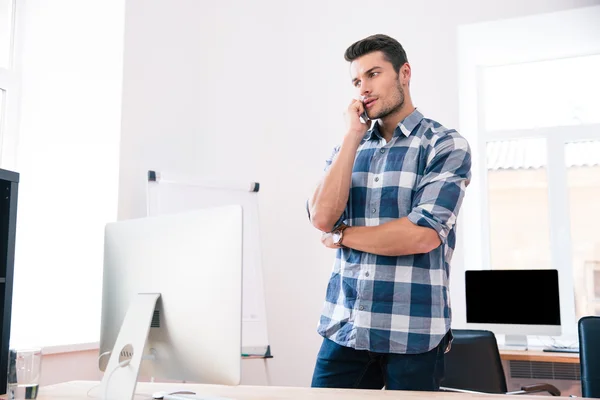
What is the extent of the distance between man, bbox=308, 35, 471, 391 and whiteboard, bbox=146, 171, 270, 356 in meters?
1.57

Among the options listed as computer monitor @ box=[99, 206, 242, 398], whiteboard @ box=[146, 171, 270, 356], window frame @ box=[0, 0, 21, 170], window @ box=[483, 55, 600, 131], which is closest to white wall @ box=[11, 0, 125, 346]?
window frame @ box=[0, 0, 21, 170]

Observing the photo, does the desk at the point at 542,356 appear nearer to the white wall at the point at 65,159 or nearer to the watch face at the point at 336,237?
the watch face at the point at 336,237

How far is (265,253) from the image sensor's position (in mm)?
3957

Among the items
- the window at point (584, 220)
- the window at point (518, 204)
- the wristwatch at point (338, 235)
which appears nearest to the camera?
the wristwatch at point (338, 235)

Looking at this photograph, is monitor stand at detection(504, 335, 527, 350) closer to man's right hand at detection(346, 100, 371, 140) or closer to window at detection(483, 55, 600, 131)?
window at detection(483, 55, 600, 131)

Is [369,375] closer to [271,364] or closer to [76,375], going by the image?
[76,375]

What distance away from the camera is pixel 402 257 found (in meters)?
1.72

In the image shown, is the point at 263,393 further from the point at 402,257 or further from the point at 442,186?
the point at 442,186

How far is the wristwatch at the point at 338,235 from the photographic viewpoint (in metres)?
1.78

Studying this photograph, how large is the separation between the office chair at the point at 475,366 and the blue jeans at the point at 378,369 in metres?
1.16

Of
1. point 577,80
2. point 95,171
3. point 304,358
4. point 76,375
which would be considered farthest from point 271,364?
point 577,80

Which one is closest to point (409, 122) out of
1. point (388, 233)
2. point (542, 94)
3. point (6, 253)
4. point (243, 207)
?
point (388, 233)

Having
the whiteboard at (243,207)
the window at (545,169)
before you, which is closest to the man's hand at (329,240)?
the whiteboard at (243,207)

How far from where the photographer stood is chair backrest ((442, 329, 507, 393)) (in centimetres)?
276
